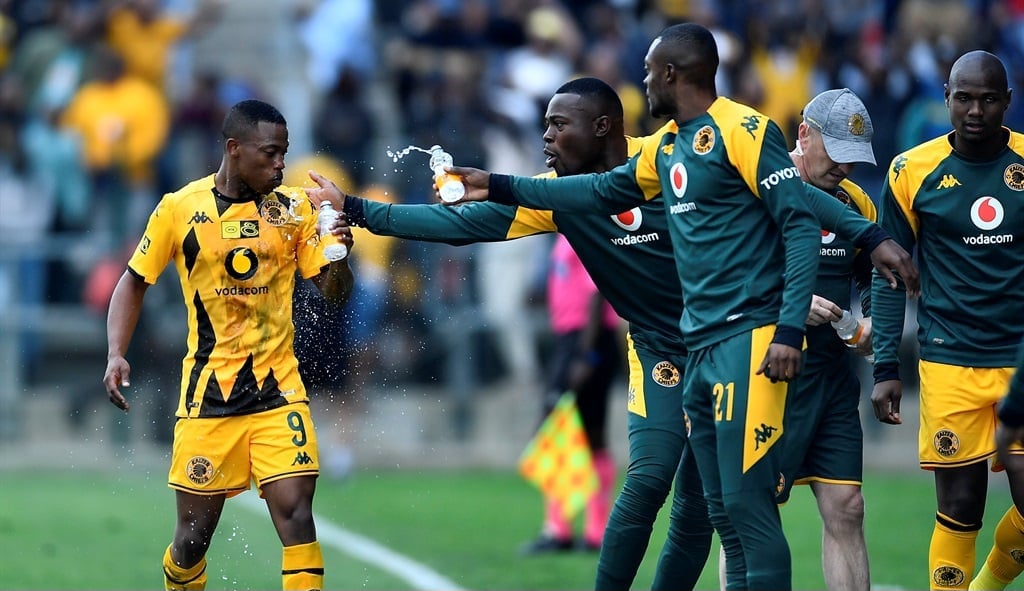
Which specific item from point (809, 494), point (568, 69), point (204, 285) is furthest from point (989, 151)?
point (568, 69)

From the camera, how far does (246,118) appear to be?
339 inches

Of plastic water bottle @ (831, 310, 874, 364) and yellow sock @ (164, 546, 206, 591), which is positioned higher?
plastic water bottle @ (831, 310, 874, 364)

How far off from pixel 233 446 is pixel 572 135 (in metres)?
2.29

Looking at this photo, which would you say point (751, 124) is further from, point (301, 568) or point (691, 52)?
point (301, 568)

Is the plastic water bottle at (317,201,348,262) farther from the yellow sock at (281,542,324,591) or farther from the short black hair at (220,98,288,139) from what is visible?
the yellow sock at (281,542,324,591)

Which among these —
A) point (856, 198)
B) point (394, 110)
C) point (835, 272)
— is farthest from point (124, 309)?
point (394, 110)

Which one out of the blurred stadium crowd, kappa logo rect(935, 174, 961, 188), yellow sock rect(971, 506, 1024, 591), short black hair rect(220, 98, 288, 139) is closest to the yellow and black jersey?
short black hair rect(220, 98, 288, 139)

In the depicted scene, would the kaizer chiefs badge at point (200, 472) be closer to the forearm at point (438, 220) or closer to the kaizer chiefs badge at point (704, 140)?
the forearm at point (438, 220)

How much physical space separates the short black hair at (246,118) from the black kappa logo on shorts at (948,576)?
13.1 ft

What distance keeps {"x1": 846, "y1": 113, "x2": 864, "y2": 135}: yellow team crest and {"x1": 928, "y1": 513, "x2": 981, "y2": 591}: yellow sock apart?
1963 millimetres

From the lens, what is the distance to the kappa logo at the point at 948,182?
28.5 feet

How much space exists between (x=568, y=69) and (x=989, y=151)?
1116 cm

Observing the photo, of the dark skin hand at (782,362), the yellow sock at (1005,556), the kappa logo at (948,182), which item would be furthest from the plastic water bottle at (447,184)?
the yellow sock at (1005,556)

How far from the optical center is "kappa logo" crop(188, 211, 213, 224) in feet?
28.7
